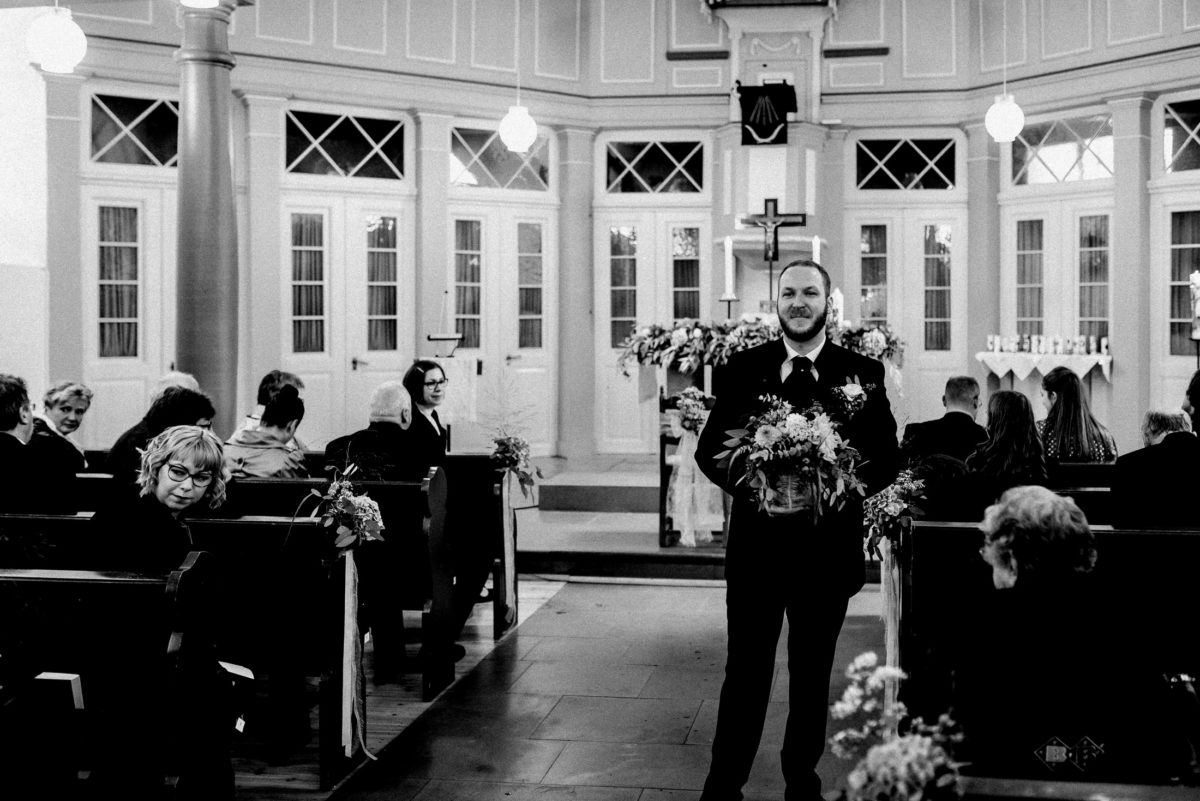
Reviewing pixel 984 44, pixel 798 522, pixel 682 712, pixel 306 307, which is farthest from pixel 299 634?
pixel 984 44

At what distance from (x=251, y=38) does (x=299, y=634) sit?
288 inches

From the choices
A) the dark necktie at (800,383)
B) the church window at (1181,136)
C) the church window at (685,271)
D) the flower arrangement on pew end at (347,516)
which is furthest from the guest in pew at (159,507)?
the church window at (1181,136)

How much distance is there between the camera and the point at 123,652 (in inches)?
131

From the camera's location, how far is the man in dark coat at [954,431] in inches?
217

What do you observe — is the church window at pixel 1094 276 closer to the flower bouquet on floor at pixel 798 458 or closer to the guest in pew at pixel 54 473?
the flower bouquet on floor at pixel 798 458

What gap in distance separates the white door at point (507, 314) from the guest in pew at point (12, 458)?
644 centimetres

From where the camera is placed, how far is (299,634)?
4.29 m

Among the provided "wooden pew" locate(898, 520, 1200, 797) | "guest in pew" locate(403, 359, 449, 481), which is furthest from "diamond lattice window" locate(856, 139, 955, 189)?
"wooden pew" locate(898, 520, 1200, 797)

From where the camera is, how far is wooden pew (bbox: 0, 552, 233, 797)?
3.28 meters

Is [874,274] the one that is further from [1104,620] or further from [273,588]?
[1104,620]

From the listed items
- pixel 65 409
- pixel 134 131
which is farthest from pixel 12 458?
pixel 134 131

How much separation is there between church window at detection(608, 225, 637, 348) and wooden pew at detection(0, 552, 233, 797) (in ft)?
29.1

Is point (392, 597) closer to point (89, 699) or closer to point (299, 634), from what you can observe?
point (299, 634)

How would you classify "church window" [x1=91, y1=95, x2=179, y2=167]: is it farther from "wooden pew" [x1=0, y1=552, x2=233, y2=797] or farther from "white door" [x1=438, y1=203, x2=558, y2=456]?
"wooden pew" [x1=0, y1=552, x2=233, y2=797]
